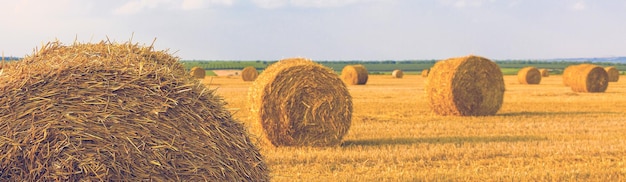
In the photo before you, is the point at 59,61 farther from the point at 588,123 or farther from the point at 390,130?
the point at 588,123

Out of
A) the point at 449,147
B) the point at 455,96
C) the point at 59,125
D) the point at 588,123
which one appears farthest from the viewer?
the point at 455,96

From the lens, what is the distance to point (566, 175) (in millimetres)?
9109

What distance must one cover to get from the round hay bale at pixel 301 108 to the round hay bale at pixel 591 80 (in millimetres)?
21075

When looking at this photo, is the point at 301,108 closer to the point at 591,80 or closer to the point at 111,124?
the point at 111,124

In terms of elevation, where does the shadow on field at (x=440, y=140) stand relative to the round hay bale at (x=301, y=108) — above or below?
below

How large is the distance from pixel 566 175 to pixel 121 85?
6370 millimetres

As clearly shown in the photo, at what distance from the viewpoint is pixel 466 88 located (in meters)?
18.7

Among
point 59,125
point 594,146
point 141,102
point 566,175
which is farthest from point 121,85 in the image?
point 594,146

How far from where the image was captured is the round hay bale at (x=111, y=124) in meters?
4.55

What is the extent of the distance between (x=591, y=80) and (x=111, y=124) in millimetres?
28762

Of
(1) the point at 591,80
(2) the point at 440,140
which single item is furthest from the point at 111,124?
(1) the point at 591,80

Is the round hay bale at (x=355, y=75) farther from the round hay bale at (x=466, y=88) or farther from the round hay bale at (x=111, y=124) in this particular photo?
the round hay bale at (x=111, y=124)

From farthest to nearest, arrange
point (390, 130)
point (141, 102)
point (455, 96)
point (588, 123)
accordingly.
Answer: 1. point (455, 96)
2. point (588, 123)
3. point (390, 130)
4. point (141, 102)

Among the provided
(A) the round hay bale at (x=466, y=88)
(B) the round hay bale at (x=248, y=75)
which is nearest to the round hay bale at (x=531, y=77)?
(B) the round hay bale at (x=248, y=75)
